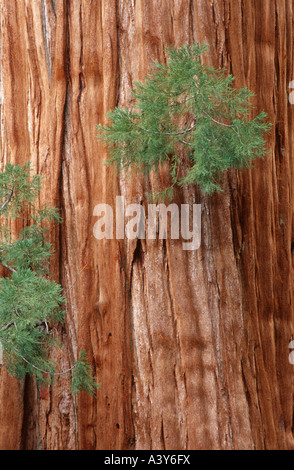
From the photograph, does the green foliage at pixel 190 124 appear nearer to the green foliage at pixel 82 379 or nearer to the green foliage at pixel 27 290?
the green foliage at pixel 27 290

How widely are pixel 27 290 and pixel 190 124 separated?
0.72 meters

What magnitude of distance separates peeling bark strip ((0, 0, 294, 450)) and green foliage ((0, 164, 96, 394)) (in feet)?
0.18

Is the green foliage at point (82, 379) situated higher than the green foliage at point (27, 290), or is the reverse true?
the green foliage at point (27, 290)

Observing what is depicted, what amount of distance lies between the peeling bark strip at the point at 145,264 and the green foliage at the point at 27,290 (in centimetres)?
6

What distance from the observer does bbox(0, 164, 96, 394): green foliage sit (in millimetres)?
1419

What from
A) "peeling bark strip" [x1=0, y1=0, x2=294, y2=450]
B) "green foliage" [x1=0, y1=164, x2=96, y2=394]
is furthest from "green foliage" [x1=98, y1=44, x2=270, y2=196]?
"green foliage" [x1=0, y1=164, x2=96, y2=394]

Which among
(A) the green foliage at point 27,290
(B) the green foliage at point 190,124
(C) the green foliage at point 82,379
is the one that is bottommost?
(C) the green foliage at point 82,379

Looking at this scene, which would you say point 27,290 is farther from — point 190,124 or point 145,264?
point 190,124

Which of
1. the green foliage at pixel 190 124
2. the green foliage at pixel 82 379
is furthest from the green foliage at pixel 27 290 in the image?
the green foliage at pixel 190 124

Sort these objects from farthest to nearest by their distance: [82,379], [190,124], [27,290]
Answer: [82,379]
[190,124]
[27,290]

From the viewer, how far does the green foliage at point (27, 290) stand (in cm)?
142

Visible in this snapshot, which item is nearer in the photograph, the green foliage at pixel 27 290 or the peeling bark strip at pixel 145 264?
the green foliage at pixel 27 290

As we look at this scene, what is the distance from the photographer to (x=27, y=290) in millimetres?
1405

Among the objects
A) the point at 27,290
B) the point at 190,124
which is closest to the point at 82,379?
the point at 27,290
